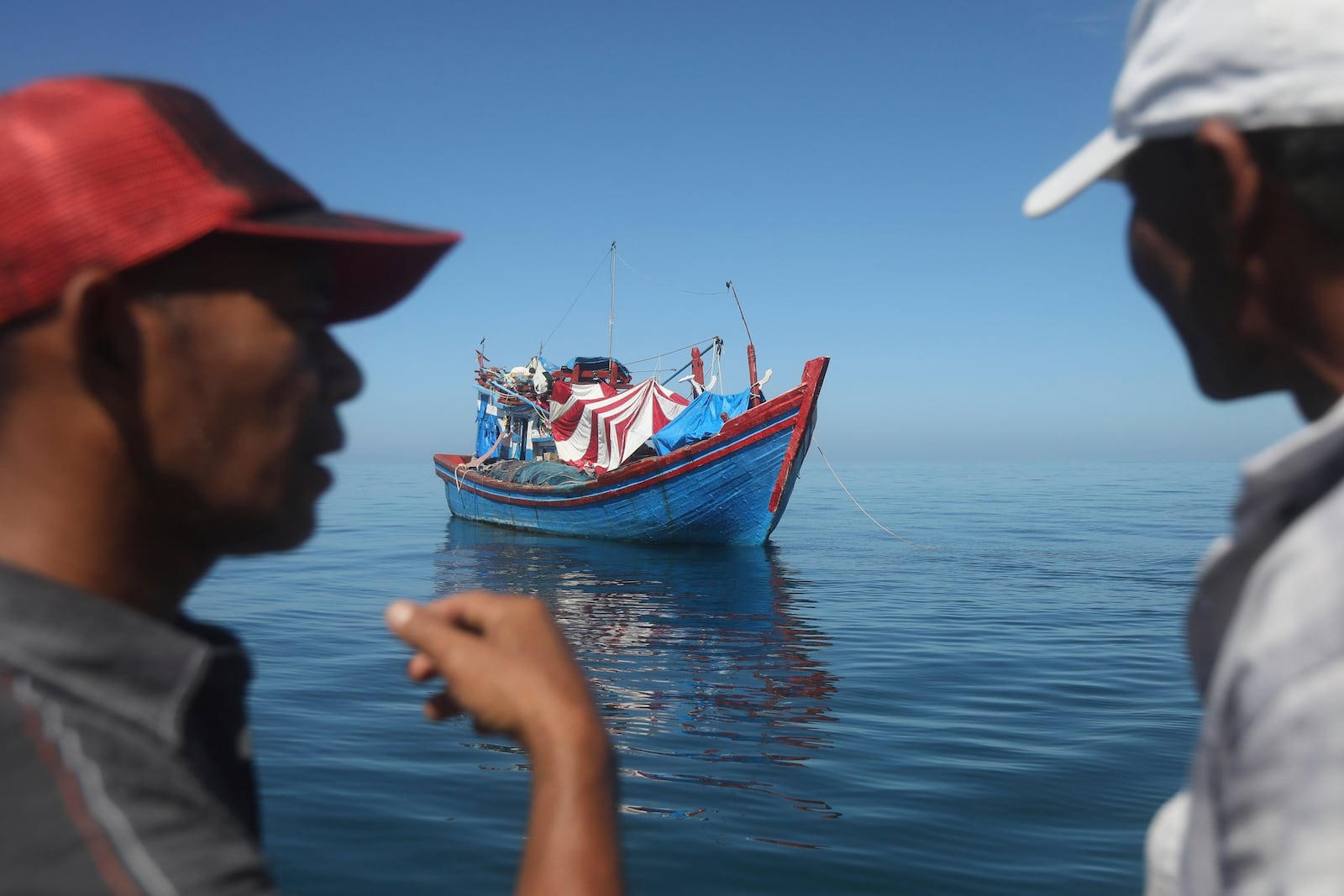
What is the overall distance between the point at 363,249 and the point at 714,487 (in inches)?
924

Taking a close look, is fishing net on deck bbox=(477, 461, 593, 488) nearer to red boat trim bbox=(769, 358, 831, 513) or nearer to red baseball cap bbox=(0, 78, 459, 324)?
red boat trim bbox=(769, 358, 831, 513)

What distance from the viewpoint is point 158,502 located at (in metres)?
1.18

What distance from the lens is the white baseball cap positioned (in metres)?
0.97

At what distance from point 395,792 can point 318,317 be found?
5589mm

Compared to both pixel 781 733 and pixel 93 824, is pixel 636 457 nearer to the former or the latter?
pixel 781 733

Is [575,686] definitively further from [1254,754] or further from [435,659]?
[1254,754]

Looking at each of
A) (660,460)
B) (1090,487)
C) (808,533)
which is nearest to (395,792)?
(660,460)

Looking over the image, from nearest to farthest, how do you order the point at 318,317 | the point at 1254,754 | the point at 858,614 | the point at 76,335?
1. the point at 1254,754
2. the point at 76,335
3. the point at 318,317
4. the point at 858,614

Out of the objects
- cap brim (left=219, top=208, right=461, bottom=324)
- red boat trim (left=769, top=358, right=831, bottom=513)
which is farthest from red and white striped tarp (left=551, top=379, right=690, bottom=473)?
cap brim (left=219, top=208, right=461, bottom=324)

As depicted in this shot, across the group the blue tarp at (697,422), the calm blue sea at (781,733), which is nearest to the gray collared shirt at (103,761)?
the calm blue sea at (781,733)

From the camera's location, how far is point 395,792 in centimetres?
615

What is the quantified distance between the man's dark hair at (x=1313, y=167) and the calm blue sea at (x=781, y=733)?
478cm

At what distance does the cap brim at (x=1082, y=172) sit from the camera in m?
1.22

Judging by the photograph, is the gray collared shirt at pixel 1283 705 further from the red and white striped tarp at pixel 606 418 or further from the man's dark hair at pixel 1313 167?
the red and white striped tarp at pixel 606 418
